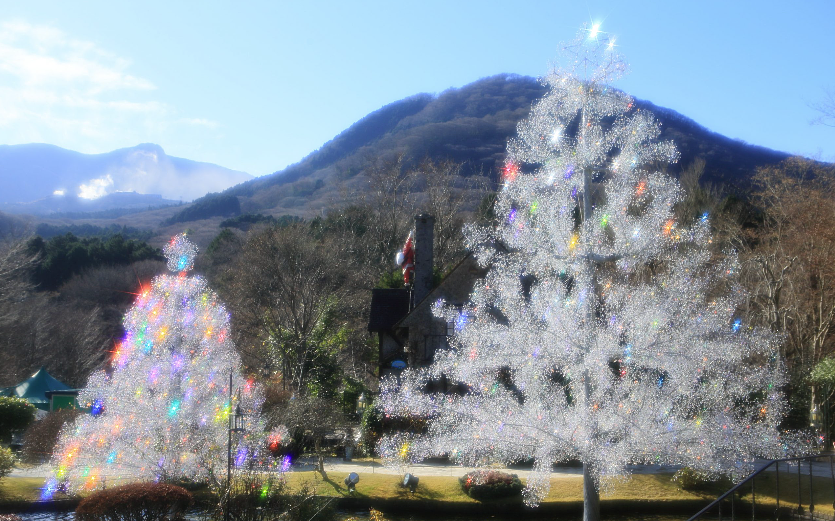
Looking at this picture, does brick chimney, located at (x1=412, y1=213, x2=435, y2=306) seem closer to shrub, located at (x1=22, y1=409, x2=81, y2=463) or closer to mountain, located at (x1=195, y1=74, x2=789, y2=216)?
shrub, located at (x1=22, y1=409, x2=81, y2=463)

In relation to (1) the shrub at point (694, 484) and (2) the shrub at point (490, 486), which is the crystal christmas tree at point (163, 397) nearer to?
(2) the shrub at point (490, 486)

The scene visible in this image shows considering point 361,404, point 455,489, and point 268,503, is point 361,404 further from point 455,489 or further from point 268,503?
point 268,503

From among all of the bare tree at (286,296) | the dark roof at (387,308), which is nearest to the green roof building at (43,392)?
the bare tree at (286,296)

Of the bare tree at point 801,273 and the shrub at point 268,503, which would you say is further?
the bare tree at point 801,273

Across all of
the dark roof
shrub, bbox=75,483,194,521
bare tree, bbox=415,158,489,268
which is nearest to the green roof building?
the dark roof

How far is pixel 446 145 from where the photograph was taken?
Answer: 86.4 m

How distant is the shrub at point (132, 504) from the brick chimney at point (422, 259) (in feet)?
47.3

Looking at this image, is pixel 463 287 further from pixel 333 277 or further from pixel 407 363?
pixel 333 277

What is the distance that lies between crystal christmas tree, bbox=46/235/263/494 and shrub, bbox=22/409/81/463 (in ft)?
22.0

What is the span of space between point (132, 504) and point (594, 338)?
869cm

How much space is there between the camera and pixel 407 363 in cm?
2409

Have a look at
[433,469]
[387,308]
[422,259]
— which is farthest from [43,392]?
[433,469]

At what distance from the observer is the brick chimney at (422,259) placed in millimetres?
24766

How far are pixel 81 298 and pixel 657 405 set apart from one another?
48.1m
